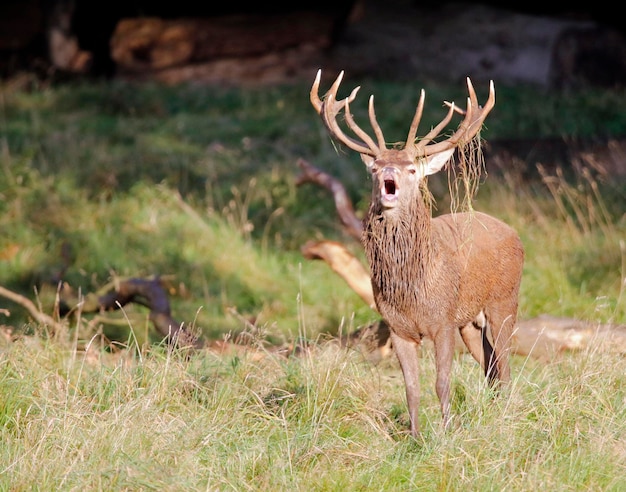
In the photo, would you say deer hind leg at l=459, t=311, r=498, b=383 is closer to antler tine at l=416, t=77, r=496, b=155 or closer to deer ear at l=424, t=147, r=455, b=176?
deer ear at l=424, t=147, r=455, b=176

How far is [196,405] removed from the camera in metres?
5.50

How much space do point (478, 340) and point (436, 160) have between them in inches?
53.1

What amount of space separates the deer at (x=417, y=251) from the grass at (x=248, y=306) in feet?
0.80

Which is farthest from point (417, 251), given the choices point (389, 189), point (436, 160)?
point (436, 160)

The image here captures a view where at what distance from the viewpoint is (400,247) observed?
566cm

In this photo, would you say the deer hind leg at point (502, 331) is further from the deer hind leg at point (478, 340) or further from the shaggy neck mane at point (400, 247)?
the shaggy neck mane at point (400, 247)

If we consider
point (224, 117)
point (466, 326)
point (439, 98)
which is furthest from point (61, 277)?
point (439, 98)

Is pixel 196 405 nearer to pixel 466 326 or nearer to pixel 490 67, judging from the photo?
pixel 466 326

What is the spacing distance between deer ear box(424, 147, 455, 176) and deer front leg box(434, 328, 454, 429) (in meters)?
0.87

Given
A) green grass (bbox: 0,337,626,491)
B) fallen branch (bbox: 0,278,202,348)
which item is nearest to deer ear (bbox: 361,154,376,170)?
green grass (bbox: 0,337,626,491)

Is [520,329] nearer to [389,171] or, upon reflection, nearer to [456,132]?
[456,132]

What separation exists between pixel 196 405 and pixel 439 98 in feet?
Result: 30.9

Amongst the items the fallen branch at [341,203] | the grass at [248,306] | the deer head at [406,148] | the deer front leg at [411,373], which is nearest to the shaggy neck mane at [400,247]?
the deer head at [406,148]


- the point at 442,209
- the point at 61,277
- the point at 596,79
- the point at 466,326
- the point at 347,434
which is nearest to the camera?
the point at 347,434
